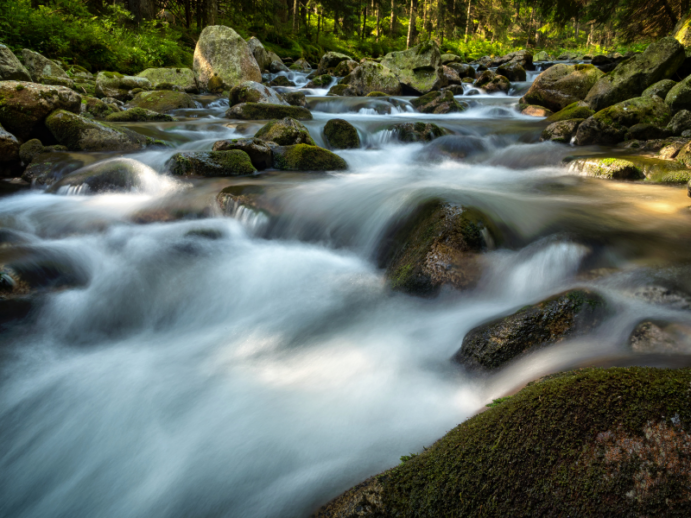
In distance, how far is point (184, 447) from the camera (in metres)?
2.38

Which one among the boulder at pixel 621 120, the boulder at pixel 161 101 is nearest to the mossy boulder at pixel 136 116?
the boulder at pixel 161 101

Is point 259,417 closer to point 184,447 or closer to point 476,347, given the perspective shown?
point 184,447

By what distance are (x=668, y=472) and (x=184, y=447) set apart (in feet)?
7.51

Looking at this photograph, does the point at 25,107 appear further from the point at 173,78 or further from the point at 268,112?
the point at 173,78

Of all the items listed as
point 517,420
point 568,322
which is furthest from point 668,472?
point 568,322

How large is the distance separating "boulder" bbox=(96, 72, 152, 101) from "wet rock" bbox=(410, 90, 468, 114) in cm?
930

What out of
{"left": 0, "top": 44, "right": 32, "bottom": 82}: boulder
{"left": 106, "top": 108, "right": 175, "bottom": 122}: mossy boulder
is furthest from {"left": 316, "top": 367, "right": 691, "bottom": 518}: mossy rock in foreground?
{"left": 0, "top": 44, "right": 32, "bottom": 82}: boulder

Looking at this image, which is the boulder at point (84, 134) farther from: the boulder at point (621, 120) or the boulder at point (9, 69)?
the boulder at point (621, 120)

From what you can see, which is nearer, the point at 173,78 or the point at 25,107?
the point at 25,107

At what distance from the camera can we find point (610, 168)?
21.1 feet

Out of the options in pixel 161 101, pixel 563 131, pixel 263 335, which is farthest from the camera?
pixel 161 101

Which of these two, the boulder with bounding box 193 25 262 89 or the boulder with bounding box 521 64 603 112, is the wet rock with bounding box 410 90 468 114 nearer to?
the boulder with bounding box 521 64 603 112

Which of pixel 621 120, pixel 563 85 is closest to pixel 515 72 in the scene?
pixel 563 85

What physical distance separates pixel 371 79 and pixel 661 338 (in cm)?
1658
